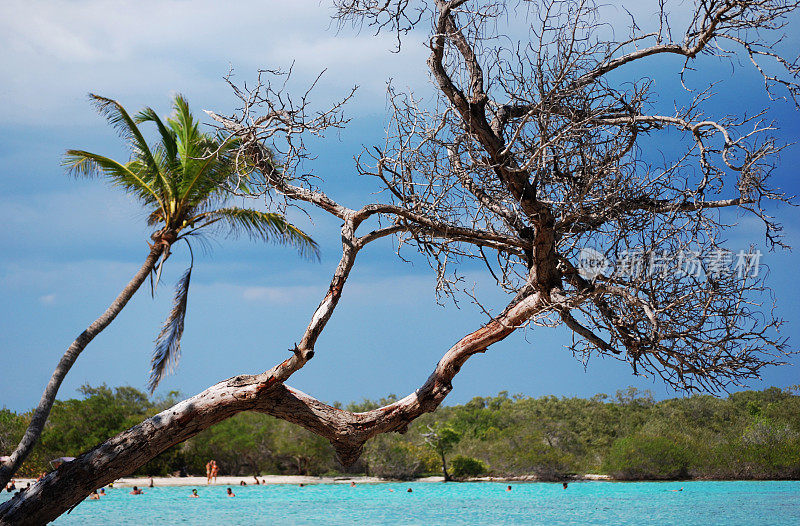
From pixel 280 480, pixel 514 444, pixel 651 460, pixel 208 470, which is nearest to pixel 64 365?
pixel 208 470

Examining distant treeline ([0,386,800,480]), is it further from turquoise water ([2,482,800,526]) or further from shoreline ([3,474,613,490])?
turquoise water ([2,482,800,526])

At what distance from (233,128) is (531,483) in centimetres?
2800

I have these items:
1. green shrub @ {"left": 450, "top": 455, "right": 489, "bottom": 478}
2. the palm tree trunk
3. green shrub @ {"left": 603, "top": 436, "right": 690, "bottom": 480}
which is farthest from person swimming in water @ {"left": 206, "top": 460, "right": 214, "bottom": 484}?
green shrub @ {"left": 603, "top": 436, "right": 690, "bottom": 480}

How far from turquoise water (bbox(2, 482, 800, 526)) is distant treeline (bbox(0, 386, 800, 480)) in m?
1.65

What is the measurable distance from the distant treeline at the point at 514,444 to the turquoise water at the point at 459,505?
5.42 feet

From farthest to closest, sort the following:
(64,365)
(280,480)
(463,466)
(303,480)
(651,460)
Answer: (463,466)
(651,460)
(303,480)
(280,480)
(64,365)

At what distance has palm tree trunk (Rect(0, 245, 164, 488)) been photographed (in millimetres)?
10219

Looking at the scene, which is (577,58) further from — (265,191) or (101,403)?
(101,403)

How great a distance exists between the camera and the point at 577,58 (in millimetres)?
4852

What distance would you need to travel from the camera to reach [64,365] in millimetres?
11375

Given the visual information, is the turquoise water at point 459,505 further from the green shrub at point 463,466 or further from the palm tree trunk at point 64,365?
the palm tree trunk at point 64,365

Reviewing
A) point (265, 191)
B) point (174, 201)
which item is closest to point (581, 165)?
point (265, 191)

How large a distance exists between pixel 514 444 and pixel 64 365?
24285 mm

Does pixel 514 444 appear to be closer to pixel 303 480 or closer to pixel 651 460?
pixel 651 460
